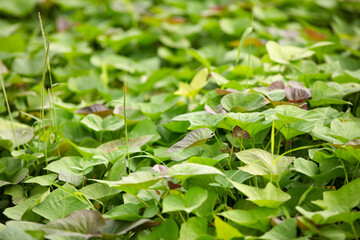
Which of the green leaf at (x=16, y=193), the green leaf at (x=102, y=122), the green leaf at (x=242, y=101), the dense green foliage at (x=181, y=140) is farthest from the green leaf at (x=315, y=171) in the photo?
the green leaf at (x=16, y=193)

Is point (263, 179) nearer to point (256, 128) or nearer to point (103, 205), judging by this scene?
point (256, 128)

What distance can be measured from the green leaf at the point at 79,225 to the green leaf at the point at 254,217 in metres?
0.28

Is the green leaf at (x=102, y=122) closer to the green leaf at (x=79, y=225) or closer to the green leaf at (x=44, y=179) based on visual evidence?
the green leaf at (x=44, y=179)

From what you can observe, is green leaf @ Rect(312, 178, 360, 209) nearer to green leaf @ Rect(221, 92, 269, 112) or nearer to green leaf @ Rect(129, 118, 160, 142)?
green leaf @ Rect(221, 92, 269, 112)

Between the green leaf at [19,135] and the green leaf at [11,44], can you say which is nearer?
the green leaf at [19,135]

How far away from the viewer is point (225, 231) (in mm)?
764

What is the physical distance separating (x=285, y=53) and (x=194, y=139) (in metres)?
0.75

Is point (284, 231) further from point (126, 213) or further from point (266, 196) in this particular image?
point (126, 213)

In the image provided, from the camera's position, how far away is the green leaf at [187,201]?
0.78m

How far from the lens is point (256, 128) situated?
38.2 inches

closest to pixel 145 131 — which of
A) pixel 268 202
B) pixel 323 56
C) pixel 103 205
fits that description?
pixel 103 205

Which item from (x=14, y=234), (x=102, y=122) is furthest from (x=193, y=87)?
(x=14, y=234)

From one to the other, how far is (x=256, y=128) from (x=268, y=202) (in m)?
0.23

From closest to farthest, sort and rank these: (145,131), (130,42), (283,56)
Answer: (145,131)
(283,56)
(130,42)
